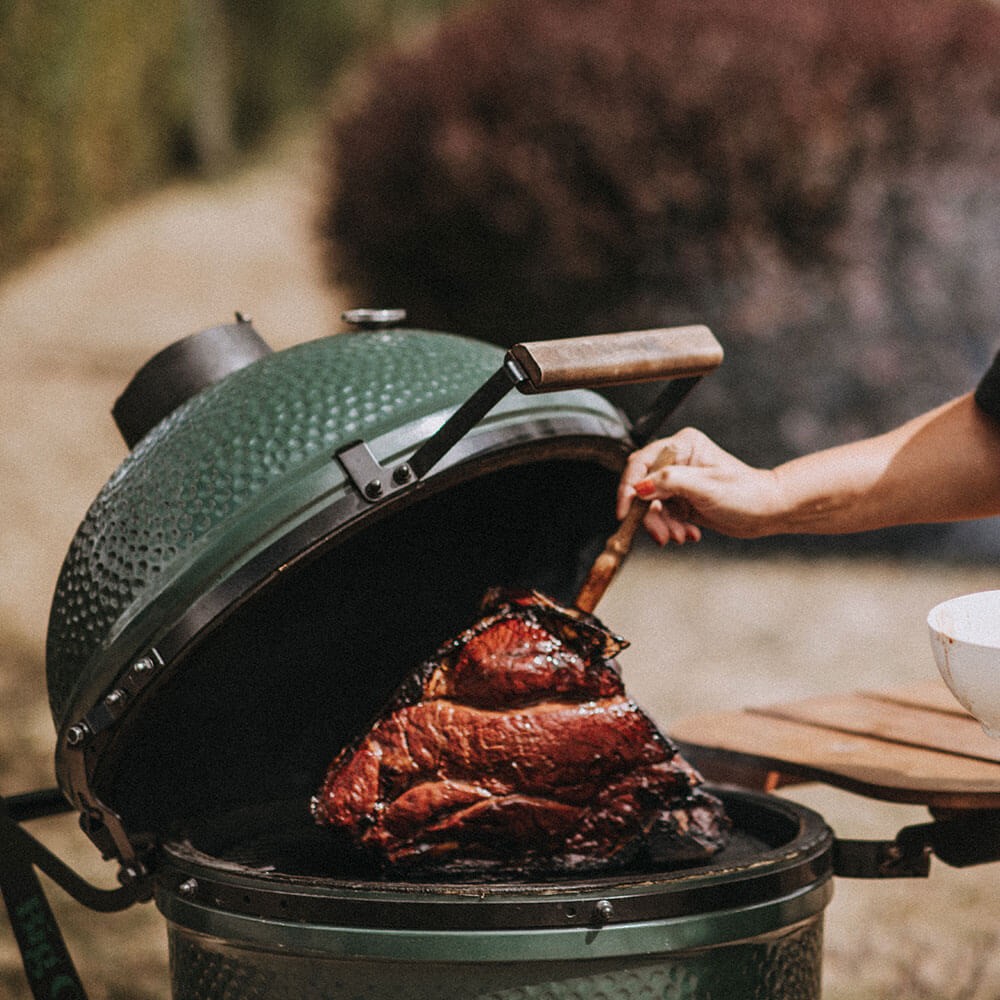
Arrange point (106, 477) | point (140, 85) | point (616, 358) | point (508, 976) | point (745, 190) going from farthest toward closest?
1. point (140, 85)
2. point (106, 477)
3. point (745, 190)
4. point (616, 358)
5. point (508, 976)

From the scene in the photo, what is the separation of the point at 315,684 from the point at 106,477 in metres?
5.61

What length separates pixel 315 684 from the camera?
235 cm

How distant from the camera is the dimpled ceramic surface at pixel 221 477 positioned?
1.79 m

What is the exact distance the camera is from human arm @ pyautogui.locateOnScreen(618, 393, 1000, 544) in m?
2.20

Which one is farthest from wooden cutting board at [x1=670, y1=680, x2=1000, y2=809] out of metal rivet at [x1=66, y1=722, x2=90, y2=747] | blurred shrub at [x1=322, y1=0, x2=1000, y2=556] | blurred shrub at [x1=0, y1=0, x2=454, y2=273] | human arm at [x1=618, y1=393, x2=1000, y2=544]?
blurred shrub at [x1=0, y1=0, x2=454, y2=273]

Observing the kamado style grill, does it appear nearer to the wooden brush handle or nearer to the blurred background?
the wooden brush handle

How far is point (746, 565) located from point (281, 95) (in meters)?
10.3

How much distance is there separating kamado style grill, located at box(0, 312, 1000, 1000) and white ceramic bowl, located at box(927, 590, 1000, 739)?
12.7 inches

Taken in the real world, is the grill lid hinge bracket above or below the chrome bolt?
above

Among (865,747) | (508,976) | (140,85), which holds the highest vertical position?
(140,85)

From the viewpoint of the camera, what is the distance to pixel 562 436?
1960 mm

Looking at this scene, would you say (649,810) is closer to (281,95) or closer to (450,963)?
(450,963)

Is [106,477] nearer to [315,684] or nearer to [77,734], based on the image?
[315,684]

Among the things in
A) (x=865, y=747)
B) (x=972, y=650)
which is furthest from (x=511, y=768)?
(x=865, y=747)
